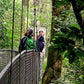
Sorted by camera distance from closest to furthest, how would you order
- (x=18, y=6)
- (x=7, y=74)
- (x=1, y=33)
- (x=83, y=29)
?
(x=83, y=29) → (x=7, y=74) → (x=1, y=33) → (x=18, y=6)

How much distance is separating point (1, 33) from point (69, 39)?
9.32 ft

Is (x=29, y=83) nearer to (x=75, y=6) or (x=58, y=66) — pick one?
(x=58, y=66)

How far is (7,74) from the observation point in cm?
257

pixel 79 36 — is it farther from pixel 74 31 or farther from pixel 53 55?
pixel 53 55

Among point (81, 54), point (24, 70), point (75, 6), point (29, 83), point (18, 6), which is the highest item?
point (18, 6)

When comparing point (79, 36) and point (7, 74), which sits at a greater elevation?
point (79, 36)

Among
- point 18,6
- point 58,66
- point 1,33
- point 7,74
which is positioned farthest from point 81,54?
point 18,6

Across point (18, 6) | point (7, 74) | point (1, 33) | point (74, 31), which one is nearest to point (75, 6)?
point (74, 31)

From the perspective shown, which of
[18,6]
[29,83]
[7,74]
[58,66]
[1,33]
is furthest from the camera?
[18,6]

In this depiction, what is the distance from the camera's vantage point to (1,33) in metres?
3.56

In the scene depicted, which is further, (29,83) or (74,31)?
(29,83)

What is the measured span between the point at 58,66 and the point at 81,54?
15.3 ft

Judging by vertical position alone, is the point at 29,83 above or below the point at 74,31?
below

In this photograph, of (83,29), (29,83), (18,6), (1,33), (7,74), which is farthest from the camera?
(18,6)
